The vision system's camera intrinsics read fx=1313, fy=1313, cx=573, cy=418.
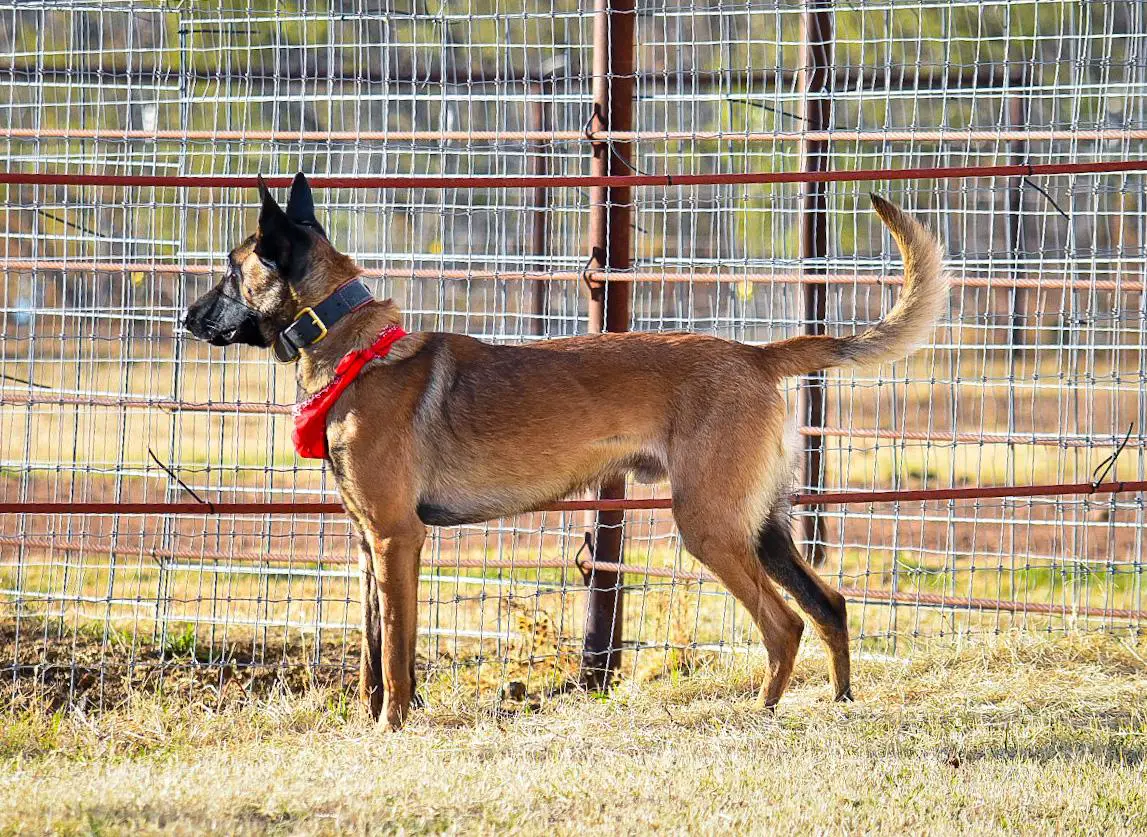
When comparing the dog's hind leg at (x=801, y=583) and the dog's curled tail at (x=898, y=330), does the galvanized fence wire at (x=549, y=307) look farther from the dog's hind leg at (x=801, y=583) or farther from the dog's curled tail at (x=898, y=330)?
the dog's curled tail at (x=898, y=330)

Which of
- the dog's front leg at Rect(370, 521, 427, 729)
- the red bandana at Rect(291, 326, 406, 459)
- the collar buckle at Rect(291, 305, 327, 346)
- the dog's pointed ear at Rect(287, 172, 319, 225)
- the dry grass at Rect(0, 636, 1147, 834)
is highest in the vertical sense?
the dog's pointed ear at Rect(287, 172, 319, 225)

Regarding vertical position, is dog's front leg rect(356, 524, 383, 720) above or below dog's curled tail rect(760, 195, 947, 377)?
below

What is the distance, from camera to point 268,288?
4.48 metres

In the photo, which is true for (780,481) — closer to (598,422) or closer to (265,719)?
(598,422)

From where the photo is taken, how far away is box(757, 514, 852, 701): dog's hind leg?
183 inches

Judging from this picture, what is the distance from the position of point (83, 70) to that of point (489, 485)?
3.02m

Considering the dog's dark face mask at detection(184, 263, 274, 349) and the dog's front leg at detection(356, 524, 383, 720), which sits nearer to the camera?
the dog's dark face mask at detection(184, 263, 274, 349)

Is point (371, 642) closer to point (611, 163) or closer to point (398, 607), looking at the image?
point (398, 607)

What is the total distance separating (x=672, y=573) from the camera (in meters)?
5.54

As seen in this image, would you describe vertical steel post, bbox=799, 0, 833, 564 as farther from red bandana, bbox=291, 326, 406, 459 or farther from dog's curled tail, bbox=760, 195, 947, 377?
red bandana, bbox=291, 326, 406, 459

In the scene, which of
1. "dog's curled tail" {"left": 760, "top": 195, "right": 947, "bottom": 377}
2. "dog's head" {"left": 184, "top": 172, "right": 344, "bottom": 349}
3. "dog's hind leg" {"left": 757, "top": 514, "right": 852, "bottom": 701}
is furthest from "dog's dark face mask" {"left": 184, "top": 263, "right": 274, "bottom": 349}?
"dog's hind leg" {"left": 757, "top": 514, "right": 852, "bottom": 701}

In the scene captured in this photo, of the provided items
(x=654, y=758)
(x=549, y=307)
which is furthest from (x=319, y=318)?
(x=549, y=307)

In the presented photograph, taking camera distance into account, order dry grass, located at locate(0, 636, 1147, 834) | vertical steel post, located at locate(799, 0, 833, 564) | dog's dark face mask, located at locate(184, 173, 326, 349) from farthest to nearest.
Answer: vertical steel post, located at locate(799, 0, 833, 564), dog's dark face mask, located at locate(184, 173, 326, 349), dry grass, located at locate(0, 636, 1147, 834)

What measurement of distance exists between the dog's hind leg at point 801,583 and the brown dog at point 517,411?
0.13 m
